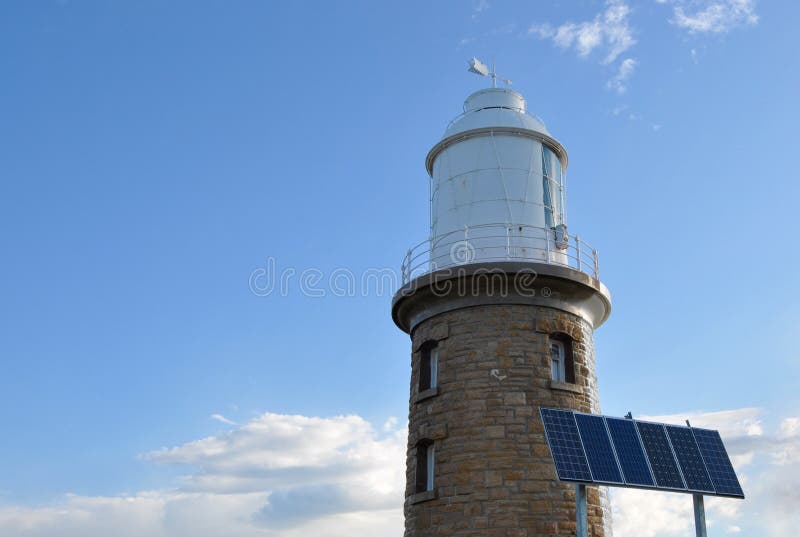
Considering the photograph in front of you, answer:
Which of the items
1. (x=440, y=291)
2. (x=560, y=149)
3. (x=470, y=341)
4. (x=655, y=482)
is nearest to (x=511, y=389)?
(x=470, y=341)

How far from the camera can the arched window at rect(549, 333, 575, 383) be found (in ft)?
60.8

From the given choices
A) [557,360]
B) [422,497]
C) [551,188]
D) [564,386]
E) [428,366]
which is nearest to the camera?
[422,497]

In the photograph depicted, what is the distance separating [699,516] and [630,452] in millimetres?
1554

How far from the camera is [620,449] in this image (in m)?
14.2

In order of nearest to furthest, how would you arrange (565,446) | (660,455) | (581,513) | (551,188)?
(581,513)
(565,446)
(660,455)
(551,188)

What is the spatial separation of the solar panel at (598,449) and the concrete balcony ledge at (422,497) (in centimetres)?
434

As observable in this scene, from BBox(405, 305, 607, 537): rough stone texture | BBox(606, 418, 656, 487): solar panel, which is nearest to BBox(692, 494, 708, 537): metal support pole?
BBox(606, 418, 656, 487): solar panel

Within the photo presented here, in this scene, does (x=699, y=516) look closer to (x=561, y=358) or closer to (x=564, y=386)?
(x=564, y=386)

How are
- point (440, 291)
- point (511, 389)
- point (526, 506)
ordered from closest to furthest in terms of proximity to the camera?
point (526, 506) < point (511, 389) < point (440, 291)

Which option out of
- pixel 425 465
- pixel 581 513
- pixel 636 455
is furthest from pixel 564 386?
pixel 581 513

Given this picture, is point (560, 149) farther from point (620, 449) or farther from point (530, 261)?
point (620, 449)

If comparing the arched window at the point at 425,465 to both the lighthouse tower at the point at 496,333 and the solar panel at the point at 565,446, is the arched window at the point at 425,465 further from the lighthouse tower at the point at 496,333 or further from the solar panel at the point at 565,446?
the solar panel at the point at 565,446

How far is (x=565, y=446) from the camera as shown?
45.5 feet

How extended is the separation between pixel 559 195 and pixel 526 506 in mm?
7676
